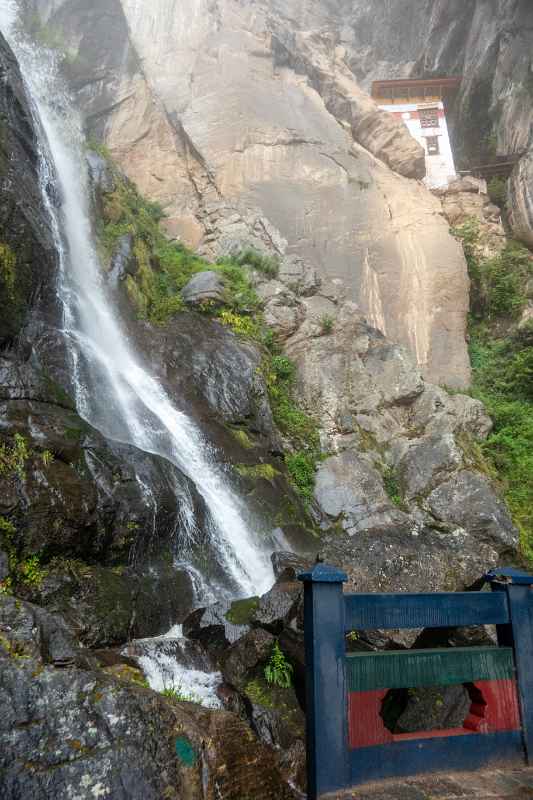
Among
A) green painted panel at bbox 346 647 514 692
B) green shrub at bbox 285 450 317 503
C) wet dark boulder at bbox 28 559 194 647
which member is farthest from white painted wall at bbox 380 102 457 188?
green painted panel at bbox 346 647 514 692

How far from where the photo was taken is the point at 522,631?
3.64 meters

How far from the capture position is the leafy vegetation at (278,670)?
5.54m

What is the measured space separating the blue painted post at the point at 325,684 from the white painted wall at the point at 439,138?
2600cm

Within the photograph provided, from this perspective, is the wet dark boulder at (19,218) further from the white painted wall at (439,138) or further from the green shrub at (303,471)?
the white painted wall at (439,138)

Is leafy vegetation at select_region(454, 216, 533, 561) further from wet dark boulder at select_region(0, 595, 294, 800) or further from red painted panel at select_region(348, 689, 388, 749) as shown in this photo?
wet dark boulder at select_region(0, 595, 294, 800)

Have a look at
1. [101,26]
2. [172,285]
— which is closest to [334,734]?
[172,285]

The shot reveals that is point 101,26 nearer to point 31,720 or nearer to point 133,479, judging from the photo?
point 133,479

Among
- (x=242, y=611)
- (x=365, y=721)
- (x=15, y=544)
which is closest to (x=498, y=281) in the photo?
(x=242, y=611)

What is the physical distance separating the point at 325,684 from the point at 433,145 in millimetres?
29302

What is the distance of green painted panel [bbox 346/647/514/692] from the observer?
10.2 ft

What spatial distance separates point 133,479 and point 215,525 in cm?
181

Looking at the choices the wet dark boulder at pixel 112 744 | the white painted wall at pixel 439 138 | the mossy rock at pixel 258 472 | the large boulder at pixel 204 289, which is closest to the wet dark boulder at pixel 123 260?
the large boulder at pixel 204 289

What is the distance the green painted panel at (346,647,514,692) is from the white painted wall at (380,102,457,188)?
25573 millimetres

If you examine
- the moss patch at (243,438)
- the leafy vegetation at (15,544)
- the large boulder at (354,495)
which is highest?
the moss patch at (243,438)
